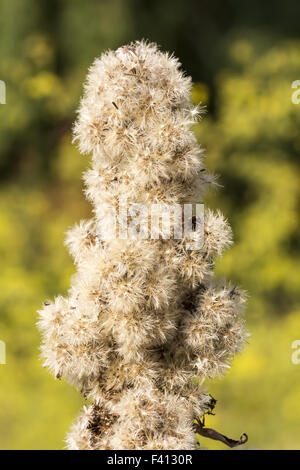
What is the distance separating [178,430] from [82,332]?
29 cm

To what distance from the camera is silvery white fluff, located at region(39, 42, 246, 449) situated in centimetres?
123

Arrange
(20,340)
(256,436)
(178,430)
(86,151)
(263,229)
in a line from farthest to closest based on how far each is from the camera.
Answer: (263,229)
(20,340)
(256,436)
(86,151)
(178,430)

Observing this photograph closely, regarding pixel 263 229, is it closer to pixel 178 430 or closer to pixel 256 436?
pixel 256 436

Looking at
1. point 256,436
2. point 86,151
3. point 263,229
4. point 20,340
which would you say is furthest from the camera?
point 263,229

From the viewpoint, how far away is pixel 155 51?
1355 mm

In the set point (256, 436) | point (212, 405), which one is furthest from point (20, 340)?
point (212, 405)

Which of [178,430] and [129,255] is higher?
[129,255]

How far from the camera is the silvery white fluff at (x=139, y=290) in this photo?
4.05ft

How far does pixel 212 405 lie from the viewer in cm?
139

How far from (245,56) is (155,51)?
182cm

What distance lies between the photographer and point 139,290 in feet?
4.00

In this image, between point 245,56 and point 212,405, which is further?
point 245,56
